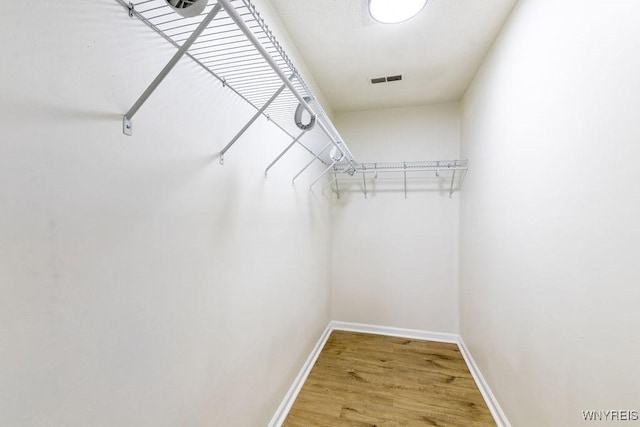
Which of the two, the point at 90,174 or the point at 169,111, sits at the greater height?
the point at 169,111

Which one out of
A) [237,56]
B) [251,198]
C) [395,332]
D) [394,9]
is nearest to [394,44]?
[394,9]

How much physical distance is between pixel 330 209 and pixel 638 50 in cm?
262

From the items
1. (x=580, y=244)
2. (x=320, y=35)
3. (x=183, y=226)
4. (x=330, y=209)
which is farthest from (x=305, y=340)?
(x=320, y=35)

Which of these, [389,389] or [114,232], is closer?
[114,232]

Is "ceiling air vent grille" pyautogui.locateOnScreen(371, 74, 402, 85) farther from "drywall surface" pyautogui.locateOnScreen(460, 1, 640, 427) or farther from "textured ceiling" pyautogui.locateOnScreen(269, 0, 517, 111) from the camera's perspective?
"drywall surface" pyautogui.locateOnScreen(460, 1, 640, 427)

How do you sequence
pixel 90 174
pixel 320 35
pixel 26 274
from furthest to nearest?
pixel 320 35 < pixel 90 174 < pixel 26 274

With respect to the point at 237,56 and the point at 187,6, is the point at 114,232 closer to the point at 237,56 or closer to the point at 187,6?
the point at 187,6

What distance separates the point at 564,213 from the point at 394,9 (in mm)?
1395

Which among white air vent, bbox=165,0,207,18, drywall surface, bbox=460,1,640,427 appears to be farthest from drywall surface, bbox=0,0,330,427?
drywall surface, bbox=460,1,640,427

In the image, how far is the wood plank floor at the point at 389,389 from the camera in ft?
5.96

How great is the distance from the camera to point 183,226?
3.19 feet

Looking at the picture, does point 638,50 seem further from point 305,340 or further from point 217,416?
point 305,340

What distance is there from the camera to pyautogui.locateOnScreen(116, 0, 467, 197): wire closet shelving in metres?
0.73

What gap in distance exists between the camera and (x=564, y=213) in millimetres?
1126
